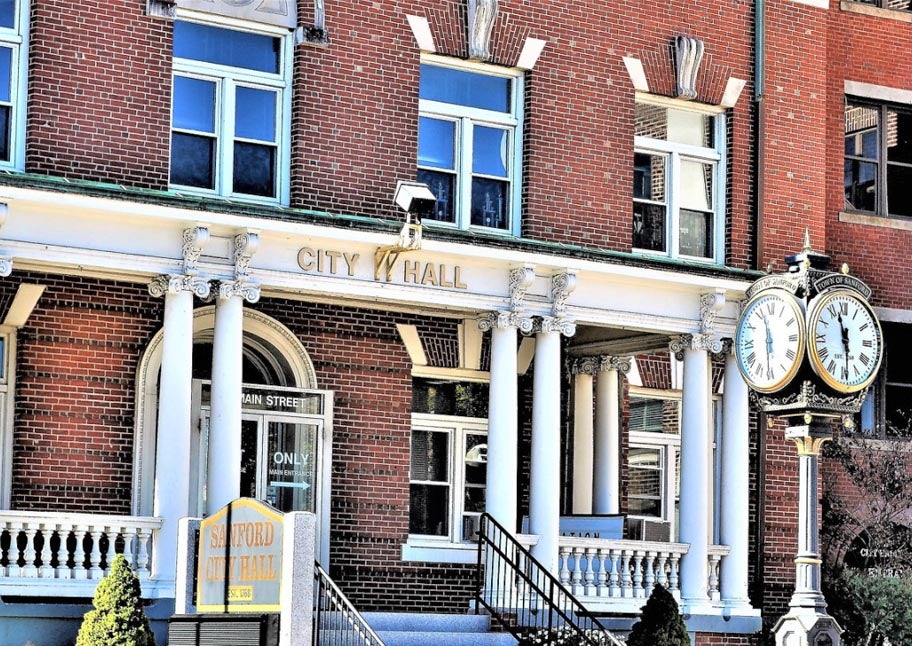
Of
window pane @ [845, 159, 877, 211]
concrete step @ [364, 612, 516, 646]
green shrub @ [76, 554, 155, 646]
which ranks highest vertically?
window pane @ [845, 159, 877, 211]

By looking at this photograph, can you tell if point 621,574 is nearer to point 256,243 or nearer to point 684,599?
point 684,599

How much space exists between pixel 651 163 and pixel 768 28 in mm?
2674

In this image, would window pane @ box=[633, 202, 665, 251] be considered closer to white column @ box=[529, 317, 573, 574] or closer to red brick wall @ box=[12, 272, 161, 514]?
white column @ box=[529, 317, 573, 574]

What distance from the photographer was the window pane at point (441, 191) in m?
22.3

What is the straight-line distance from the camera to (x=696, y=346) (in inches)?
879

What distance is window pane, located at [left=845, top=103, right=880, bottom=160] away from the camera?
26.8m

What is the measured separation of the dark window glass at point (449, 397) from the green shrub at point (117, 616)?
21.5 feet

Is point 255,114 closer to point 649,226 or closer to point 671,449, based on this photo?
point 649,226

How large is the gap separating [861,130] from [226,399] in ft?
Answer: 39.4

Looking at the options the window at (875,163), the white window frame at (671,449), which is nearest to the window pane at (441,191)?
the white window frame at (671,449)

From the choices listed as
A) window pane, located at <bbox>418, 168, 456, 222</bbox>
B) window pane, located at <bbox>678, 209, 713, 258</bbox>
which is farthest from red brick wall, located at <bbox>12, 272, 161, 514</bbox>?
window pane, located at <bbox>678, 209, 713, 258</bbox>

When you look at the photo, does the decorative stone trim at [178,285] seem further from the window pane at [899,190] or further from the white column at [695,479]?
the window pane at [899,190]

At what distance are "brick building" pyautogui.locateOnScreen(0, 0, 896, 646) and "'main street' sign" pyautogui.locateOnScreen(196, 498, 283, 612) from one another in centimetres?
380

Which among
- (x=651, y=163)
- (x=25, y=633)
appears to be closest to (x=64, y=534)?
(x=25, y=633)
